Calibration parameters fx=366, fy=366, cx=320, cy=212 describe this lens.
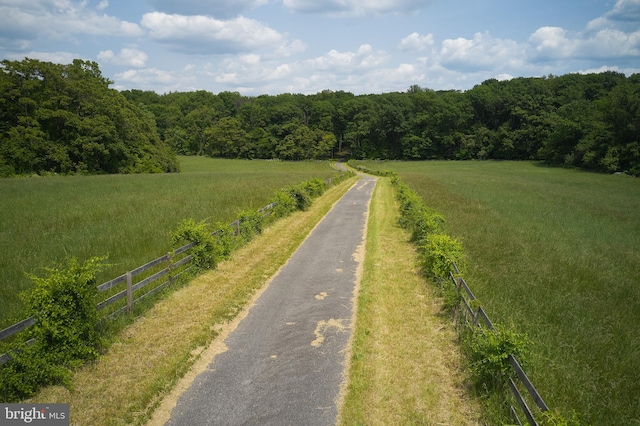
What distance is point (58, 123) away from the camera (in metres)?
49.9

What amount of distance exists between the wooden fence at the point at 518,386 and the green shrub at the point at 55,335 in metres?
7.40

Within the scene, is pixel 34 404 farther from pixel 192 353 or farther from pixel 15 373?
pixel 192 353

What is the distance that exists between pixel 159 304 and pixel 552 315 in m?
9.98

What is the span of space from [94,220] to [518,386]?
59.2ft

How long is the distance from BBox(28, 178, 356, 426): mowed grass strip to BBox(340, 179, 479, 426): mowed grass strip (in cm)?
332

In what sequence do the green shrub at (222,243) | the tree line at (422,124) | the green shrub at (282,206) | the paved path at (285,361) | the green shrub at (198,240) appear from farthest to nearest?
the tree line at (422,124)
the green shrub at (282,206)
the green shrub at (222,243)
the green shrub at (198,240)
the paved path at (285,361)

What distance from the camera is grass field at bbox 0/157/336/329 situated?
1068 cm

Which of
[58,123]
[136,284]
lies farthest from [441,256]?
[58,123]

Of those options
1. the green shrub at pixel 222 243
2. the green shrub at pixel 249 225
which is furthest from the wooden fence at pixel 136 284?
the green shrub at pixel 249 225

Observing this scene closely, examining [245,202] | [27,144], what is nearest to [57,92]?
[27,144]

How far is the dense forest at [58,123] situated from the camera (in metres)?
46.4

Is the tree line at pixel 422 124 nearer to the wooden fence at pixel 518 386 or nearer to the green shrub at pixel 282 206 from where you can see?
the green shrub at pixel 282 206

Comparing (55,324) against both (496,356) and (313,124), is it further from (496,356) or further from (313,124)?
(313,124)

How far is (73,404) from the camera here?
19.9 ft
